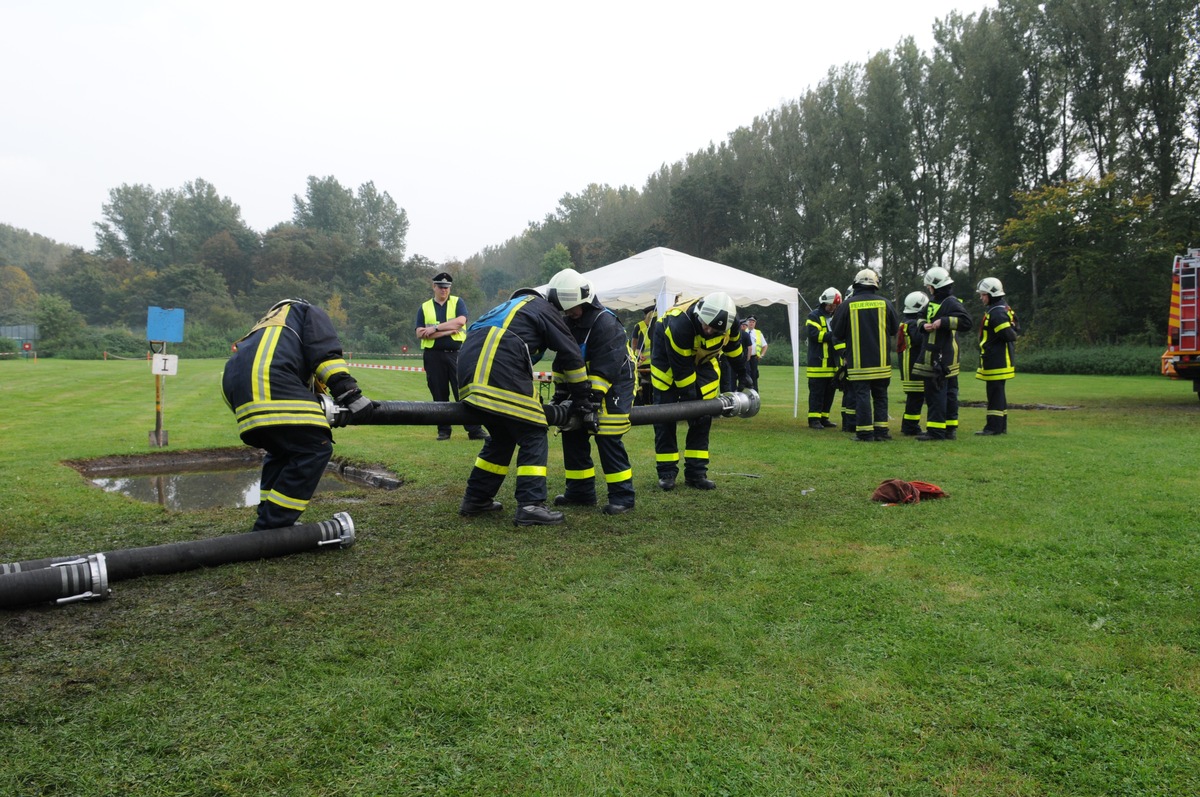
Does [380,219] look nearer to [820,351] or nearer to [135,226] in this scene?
[135,226]

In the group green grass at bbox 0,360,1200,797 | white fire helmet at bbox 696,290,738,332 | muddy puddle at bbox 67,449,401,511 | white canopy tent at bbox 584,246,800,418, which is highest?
white canopy tent at bbox 584,246,800,418

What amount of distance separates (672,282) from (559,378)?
22.9 ft

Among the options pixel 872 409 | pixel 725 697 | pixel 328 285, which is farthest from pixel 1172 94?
pixel 328 285

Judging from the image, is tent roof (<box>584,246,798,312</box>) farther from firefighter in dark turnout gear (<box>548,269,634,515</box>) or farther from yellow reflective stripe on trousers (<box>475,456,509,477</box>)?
yellow reflective stripe on trousers (<box>475,456,509,477</box>)

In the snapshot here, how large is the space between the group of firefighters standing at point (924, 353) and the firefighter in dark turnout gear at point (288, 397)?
748 cm

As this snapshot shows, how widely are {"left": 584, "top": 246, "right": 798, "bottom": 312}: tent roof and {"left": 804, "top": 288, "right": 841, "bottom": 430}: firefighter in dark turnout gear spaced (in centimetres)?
152

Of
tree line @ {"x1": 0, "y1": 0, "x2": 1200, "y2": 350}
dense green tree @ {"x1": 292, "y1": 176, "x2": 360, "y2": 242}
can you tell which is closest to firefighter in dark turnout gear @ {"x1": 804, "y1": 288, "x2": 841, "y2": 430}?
tree line @ {"x1": 0, "y1": 0, "x2": 1200, "y2": 350}

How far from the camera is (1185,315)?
1229 centimetres

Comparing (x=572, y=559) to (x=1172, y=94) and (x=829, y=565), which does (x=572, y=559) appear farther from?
(x=1172, y=94)

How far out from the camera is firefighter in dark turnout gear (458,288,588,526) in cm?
549

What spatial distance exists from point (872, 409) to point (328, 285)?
240 ft

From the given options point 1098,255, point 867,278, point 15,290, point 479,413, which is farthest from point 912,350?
point 15,290

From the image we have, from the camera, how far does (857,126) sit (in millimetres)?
47062

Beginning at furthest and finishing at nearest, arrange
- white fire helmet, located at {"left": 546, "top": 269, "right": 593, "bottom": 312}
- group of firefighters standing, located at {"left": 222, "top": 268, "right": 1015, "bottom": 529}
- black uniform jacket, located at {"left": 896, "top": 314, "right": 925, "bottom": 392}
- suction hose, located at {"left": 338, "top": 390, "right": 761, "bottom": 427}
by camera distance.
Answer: black uniform jacket, located at {"left": 896, "top": 314, "right": 925, "bottom": 392}
white fire helmet, located at {"left": 546, "top": 269, "right": 593, "bottom": 312}
suction hose, located at {"left": 338, "top": 390, "right": 761, "bottom": 427}
group of firefighters standing, located at {"left": 222, "top": 268, "right": 1015, "bottom": 529}
